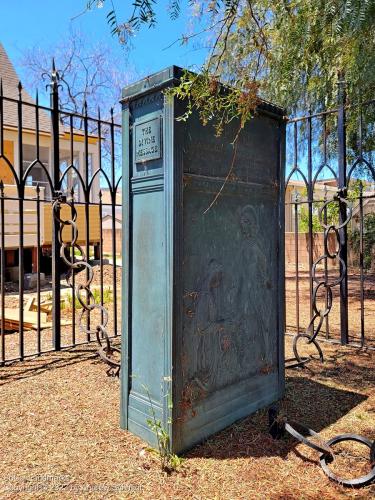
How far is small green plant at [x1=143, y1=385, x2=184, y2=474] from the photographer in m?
2.42

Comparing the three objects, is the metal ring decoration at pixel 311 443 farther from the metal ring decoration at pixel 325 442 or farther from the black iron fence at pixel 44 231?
the black iron fence at pixel 44 231

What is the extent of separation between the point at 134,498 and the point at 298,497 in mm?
815

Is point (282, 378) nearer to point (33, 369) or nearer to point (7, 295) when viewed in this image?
point (33, 369)

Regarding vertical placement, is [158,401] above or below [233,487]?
above

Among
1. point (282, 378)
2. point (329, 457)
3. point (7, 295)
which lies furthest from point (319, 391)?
point (7, 295)

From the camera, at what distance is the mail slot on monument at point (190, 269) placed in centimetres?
255

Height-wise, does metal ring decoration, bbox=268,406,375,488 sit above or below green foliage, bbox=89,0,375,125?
below

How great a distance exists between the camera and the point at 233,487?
225cm

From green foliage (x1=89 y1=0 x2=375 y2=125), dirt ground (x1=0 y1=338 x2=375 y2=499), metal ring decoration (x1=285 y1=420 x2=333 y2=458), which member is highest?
green foliage (x1=89 y1=0 x2=375 y2=125)

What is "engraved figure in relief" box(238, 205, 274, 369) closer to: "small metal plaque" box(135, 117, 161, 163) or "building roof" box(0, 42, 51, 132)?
"small metal plaque" box(135, 117, 161, 163)

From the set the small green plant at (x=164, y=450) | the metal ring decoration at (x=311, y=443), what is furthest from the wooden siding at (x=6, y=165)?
the metal ring decoration at (x=311, y=443)

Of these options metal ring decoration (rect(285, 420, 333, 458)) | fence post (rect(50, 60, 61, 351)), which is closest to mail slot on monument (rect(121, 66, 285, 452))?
metal ring decoration (rect(285, 420, 333, 458))

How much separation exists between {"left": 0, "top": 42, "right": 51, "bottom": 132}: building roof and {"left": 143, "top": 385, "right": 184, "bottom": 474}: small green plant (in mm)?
12603

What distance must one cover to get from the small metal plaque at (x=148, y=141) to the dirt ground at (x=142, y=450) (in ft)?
5.87
